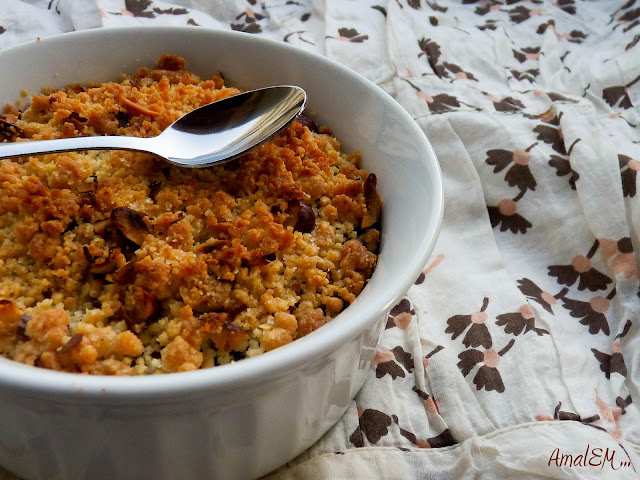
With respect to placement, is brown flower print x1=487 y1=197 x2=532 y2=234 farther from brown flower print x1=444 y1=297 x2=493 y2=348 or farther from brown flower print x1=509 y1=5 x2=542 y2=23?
brown flower print x1=509 y1=5 x2=542 y2=23

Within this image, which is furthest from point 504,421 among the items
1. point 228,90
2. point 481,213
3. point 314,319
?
point 228,90

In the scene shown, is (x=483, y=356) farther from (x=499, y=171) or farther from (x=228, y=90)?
(x=228, y=90)

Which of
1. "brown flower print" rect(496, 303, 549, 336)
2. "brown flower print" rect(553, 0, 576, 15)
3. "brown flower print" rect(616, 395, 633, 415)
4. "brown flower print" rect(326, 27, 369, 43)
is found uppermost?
"brown flower print" rect(553, 0, 576, 15)

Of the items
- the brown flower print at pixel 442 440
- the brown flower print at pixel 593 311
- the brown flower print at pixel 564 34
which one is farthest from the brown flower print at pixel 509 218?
the brown flower print at pixel 564 34

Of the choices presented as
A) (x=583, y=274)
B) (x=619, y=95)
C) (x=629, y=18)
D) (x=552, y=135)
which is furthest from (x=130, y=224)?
(x=629, y=18)

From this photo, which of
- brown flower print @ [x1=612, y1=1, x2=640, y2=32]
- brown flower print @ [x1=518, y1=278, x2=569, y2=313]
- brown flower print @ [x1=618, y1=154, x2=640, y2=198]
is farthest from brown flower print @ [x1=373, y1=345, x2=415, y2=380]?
brown flower print @ [x1=612, y1=1, x2=640, y2=32]

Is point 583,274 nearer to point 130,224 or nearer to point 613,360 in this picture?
point 613,360

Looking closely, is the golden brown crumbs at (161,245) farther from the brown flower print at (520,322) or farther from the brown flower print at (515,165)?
the brown flower print at (515,165)
